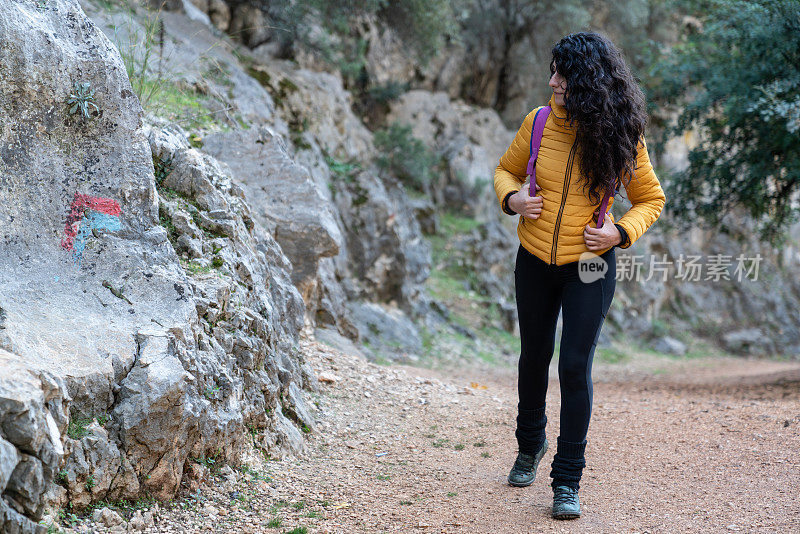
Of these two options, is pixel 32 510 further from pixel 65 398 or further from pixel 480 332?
pixel 480 332

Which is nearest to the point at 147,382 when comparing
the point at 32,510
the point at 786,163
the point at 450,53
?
the point at 32,510

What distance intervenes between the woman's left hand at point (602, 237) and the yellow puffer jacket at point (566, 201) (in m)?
0.03

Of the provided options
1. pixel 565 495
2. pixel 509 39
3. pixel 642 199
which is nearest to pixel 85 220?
pixel 565 495

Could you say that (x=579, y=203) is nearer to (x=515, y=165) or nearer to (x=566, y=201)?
(x=566, y=201)

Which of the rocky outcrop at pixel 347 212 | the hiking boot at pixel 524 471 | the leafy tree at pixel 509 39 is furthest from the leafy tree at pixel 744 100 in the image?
the leafy tree at pixel 509 39

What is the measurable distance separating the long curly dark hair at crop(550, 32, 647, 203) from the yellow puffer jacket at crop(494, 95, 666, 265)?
0.06 m

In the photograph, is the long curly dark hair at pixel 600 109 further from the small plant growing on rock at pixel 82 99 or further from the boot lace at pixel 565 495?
the small plant growing on rock at pixel 82 99

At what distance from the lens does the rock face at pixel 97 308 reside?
2221 mm

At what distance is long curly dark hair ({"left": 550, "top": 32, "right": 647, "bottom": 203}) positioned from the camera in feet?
8.80

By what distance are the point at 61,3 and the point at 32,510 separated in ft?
7.60

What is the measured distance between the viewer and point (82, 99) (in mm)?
2906

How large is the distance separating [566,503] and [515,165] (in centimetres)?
159

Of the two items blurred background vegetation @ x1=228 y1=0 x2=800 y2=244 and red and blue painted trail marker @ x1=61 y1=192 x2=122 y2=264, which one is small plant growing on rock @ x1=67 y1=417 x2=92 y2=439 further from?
blurred background vegetation @ x1=228 y1=0 x2=800 y2=244

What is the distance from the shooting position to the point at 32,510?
2.00 meters
